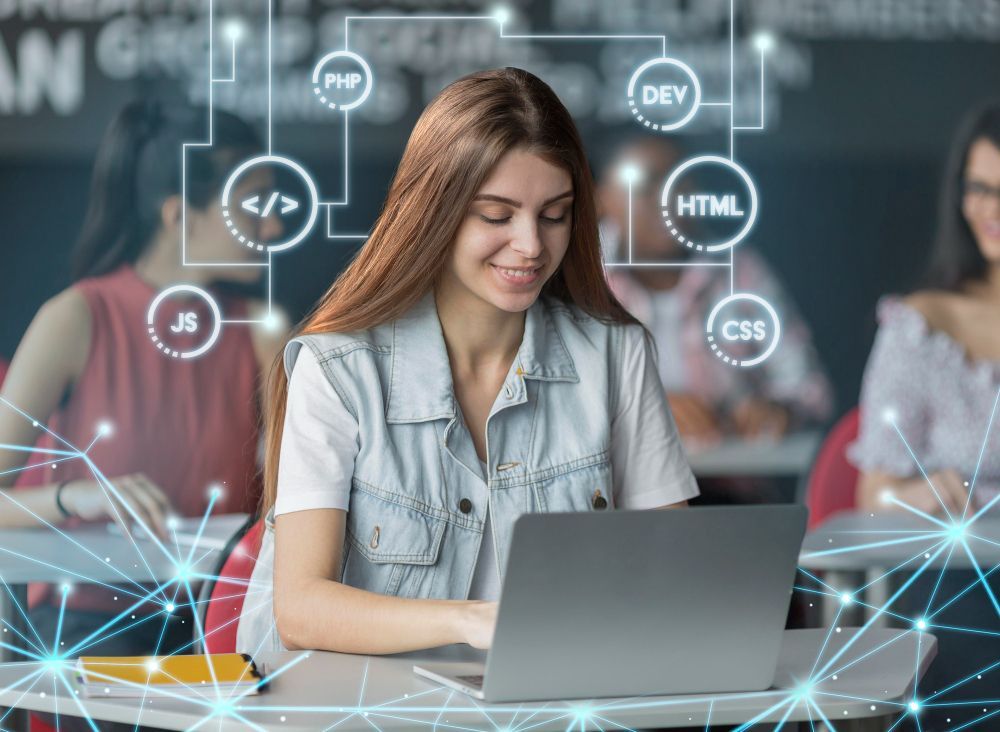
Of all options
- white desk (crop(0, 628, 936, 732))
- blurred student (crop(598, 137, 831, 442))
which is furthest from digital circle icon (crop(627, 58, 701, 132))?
white desk (crop(0, 628, 936, 732))

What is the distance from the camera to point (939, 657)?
10.1 feet

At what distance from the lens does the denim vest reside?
186cm

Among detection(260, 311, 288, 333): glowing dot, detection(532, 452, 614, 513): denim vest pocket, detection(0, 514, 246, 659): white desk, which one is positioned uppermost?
detection(260, 311, 288, 333): glowing dot

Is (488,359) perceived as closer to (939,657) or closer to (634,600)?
(634,600)

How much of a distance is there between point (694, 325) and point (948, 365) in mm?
588

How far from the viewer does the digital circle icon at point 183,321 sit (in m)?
3.02

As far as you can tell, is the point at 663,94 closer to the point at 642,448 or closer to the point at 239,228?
the point at 239,228

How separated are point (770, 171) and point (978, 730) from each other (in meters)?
→ 1.35

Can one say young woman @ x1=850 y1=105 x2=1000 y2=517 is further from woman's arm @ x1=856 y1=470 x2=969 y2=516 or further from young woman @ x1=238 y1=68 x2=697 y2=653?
young woman @ x1=238 y1=68 x2=697 y2=653

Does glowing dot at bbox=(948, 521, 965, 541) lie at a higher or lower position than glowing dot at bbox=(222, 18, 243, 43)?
lower

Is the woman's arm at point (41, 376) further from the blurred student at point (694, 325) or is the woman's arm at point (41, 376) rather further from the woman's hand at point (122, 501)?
the blurred student at point (694, 325)

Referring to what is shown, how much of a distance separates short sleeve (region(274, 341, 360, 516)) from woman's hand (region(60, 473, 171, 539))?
1.21m

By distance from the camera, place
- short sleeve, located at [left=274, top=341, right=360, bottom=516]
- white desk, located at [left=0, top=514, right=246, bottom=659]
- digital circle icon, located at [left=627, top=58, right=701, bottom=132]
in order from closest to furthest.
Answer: short sleeve, located at [left=274, top=341, right=360, bottom=516], white desk, located at [left=0, top=514, right=246, bottom=659], digital circle icon, located at [left=627, top=58, right=701, bottom=132]

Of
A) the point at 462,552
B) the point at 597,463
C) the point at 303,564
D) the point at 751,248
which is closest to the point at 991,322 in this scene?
the point at 751,248
